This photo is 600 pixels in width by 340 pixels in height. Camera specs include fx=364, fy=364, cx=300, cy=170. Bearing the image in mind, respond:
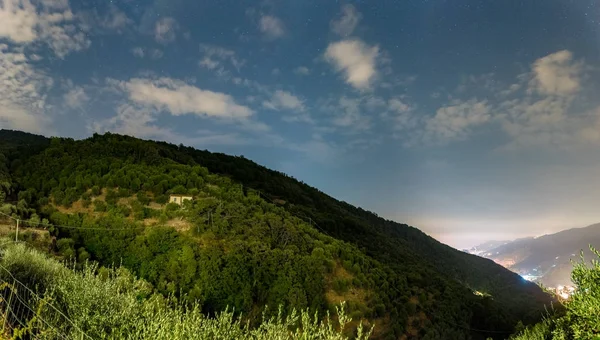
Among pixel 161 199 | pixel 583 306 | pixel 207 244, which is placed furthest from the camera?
pixel 161 199

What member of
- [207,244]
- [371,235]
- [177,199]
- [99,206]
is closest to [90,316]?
[207,244]

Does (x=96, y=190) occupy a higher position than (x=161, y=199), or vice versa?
(x=96, y=190)

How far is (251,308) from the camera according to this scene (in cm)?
3791

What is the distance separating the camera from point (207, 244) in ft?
136

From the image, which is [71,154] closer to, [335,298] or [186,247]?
[186,247]

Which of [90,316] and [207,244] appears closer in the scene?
[90,316]

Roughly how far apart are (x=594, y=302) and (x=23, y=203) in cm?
4471

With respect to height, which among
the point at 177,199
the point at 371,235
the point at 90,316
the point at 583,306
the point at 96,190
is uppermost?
the point at 96,190

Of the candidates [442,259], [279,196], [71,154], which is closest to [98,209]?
[71,154]

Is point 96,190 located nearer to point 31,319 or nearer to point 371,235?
point 31,319

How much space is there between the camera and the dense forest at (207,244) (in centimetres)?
3681

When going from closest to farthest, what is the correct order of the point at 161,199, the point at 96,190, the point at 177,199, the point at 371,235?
1. the point at 96,190
2. the point at 161,199
3. the point at 177,199
4. the point at 371,235

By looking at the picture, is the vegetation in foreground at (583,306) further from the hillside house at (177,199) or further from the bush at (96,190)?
the bush at (96,190)

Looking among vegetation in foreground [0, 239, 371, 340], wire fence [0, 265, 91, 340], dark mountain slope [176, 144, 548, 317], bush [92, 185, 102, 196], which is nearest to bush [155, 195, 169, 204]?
bush [92, 185, 102, 196]
